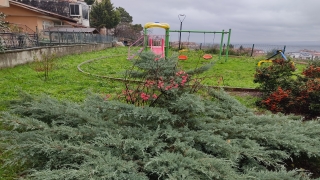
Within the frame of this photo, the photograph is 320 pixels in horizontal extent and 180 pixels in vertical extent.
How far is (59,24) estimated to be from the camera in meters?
27.1

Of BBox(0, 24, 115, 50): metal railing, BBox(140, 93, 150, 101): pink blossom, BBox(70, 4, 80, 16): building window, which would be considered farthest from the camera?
BBox(70, 4, 80, 16): building window

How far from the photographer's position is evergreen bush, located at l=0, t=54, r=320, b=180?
6.64ft

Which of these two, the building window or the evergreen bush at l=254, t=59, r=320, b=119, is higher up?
the building window

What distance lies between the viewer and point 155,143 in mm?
2449

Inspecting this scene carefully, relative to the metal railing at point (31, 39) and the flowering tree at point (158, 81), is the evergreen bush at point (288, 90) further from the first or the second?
the metal railing at point (31, 39)

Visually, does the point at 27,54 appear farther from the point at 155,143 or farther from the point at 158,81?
the point at 155,143

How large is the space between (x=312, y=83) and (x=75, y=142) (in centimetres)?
499

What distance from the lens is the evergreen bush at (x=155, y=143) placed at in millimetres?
2025

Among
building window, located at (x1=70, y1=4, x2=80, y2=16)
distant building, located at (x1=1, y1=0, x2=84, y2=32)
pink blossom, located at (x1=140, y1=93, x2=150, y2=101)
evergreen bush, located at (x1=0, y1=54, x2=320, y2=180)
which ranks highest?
building window, located at (x1=70, y1=4, x2=80, y2=16)

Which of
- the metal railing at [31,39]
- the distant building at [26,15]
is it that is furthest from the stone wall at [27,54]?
the distant building at [26,15]

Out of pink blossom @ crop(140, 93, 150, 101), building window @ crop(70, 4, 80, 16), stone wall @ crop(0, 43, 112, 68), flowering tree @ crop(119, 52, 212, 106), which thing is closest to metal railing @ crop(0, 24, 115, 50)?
stone wall @ crop(0, 43, 112, 68)

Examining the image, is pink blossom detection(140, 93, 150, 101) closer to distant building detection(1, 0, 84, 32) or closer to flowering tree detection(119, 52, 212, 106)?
flowering tree detection(119, 52, 212, 106)

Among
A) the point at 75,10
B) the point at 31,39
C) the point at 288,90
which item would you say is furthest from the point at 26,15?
the point at 288,90

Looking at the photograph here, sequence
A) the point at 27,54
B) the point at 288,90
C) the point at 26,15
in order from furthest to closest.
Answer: the point at 26,15
the point at 27,54
the point at 288,90
